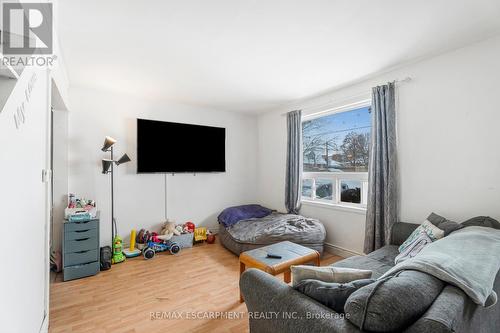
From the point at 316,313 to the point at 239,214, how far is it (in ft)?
9.96

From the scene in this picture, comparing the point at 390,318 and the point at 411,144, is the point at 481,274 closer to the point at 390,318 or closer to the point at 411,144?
the point at 390,318

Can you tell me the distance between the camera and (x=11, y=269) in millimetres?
1045

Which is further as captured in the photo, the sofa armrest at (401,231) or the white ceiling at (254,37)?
the sofa armrest at (401,231)

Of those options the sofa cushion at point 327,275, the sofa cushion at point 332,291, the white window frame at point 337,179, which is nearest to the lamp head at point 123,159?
the white window frame at point 337,179

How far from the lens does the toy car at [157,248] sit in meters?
3.20

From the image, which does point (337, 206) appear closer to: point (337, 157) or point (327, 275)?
point (337, 157)

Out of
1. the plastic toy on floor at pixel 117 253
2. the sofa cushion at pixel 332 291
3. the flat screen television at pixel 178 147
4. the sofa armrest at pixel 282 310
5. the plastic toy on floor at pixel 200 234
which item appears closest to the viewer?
the sofa armrest at pixel 282 310

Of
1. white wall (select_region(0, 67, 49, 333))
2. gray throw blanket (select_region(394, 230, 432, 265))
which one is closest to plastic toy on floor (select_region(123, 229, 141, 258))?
white wall (select_region(0, 67, 49, 333))

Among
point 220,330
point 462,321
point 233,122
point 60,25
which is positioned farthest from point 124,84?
point 462,321

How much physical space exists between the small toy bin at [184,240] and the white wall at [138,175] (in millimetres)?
409

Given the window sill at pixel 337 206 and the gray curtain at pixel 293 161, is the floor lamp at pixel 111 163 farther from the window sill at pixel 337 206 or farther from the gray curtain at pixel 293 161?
the window sill at pixel 337 206

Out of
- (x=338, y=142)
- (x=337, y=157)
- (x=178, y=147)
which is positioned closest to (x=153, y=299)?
(x=178, y=147)

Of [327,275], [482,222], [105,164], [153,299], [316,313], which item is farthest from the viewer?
[105,164]

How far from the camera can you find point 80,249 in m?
2.66
